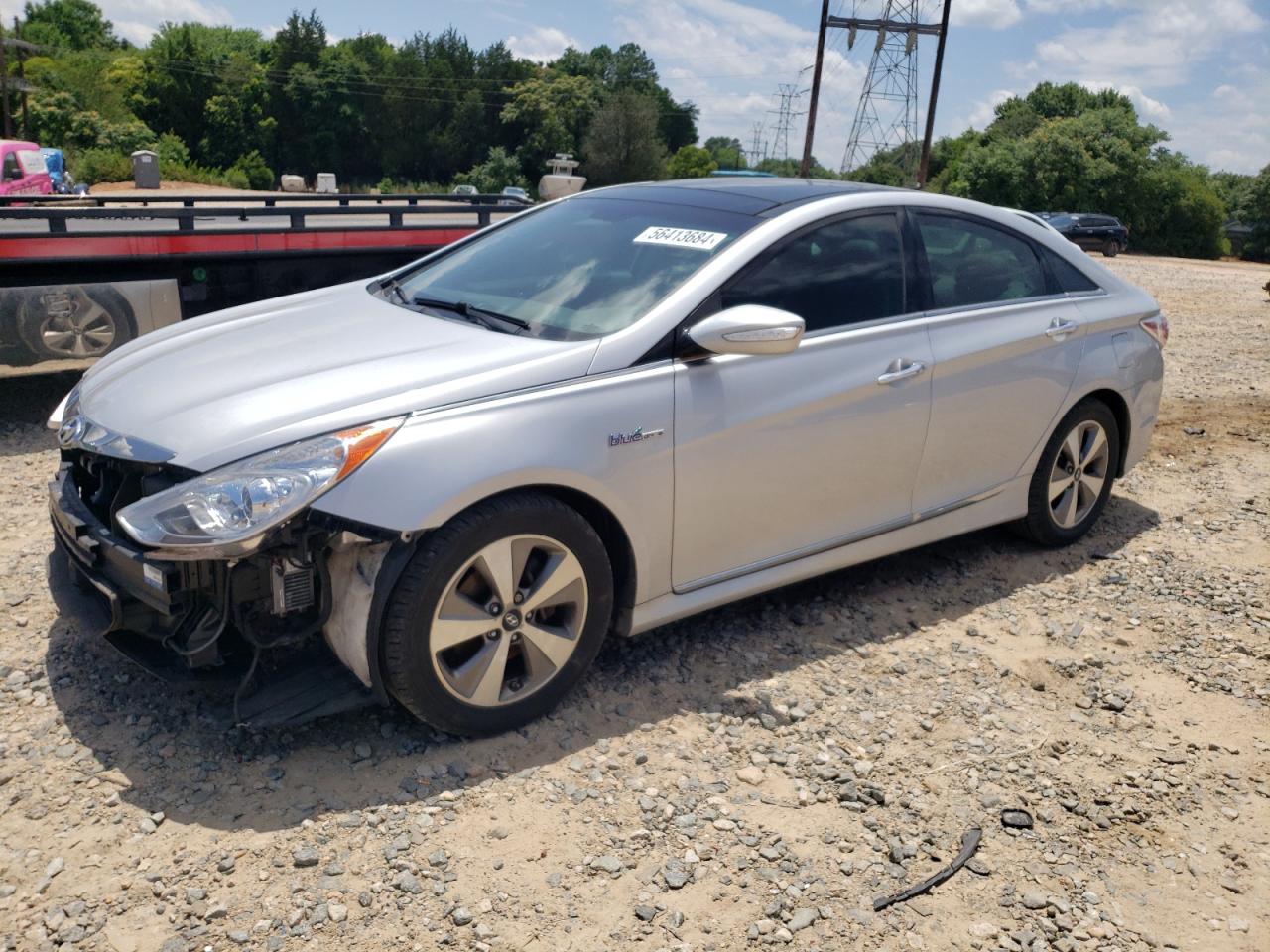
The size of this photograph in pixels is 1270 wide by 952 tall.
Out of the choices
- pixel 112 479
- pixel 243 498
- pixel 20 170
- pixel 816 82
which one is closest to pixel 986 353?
pixel 243 498

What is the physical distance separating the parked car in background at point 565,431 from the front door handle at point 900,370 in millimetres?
14

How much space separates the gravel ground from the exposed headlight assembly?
68 centimetres

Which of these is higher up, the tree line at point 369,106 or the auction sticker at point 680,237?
the tree line at point 369,106

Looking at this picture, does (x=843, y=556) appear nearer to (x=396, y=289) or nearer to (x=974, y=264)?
(x=974, y=264)

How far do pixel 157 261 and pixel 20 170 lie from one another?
1005 cm

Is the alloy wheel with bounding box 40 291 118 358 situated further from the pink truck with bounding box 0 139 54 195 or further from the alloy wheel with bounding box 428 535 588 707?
the pink truck with bounding box 0 139 54 195

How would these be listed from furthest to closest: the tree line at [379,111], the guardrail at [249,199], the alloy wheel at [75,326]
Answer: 1. the tree line at [379,111]
2. the guardrail at [249,199]
3. the alloy wheel at [75,326]

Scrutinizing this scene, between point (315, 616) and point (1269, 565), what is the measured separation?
15.0 ft

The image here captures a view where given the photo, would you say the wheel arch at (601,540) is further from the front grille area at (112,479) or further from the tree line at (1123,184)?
the tree line at (1123,184)

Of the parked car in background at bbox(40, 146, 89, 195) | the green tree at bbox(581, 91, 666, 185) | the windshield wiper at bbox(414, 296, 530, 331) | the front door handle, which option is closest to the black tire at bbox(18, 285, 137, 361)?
the windshield wiper at bbox(414, 296, 530, 331)

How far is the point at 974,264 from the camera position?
4566 mm

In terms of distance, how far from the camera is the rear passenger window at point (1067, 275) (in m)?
4.93

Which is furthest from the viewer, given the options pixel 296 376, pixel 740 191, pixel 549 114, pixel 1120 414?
pixel 549 114

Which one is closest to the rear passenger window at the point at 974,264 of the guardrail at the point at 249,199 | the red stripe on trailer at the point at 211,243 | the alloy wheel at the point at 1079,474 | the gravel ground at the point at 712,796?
the alloy wheel at the point at 1079,474
